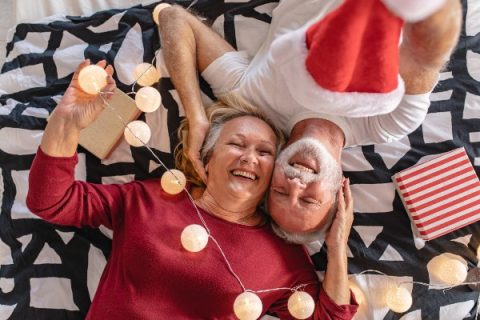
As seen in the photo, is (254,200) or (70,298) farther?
(70,298)

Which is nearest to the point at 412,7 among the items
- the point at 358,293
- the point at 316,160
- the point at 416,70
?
the point at 416,70

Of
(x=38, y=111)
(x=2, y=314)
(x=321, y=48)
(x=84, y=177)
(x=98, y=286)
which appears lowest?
Result: (x=2, y=314)

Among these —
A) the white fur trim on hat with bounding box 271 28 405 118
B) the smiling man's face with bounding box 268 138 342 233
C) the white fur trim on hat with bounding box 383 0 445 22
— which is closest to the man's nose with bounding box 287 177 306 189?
the smiling man's face with bounding box 268 138 342 233

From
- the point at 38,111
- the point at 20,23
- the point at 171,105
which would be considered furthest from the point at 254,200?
the point at 20,23

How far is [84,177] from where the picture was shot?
151cm

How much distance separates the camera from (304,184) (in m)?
1.27

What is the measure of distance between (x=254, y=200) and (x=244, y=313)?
30cm

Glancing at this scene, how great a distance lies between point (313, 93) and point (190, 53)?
27.3 inches

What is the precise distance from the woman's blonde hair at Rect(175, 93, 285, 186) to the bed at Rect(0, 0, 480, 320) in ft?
Result: 0.17

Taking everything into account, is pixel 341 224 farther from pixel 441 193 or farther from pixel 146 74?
pixel 146 74

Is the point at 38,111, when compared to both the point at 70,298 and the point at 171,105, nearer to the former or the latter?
the point at 171,105

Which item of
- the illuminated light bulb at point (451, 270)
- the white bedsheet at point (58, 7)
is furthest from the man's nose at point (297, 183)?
the white bedsheet at point (58, 7)

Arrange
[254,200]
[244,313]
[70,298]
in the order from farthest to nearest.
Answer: [70,298], [254,200], [244,313]

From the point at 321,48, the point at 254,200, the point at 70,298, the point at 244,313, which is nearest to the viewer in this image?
the point at 321,48
